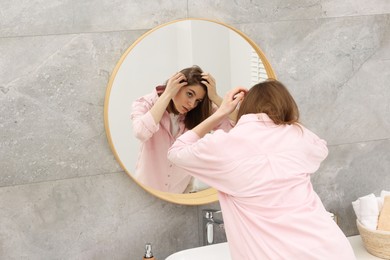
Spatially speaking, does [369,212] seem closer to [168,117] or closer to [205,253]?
[205,253]

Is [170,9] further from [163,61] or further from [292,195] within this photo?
[292,195]

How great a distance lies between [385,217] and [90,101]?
114 centimetres

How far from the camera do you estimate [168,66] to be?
212 centimetres

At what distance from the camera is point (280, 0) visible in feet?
7.56

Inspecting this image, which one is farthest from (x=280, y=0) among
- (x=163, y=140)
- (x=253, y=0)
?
(x=163, y=140)

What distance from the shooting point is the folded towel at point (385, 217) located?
230cm

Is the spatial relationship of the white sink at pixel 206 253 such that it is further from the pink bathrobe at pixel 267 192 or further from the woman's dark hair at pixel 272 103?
the woman's dark hair at pixel 272 103

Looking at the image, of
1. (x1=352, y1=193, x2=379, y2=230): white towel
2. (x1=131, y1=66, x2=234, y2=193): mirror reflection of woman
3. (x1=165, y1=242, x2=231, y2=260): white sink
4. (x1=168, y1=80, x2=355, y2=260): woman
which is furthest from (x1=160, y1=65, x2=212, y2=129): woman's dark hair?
(x1=352, y1=193, x2=379, y2=230): white towel

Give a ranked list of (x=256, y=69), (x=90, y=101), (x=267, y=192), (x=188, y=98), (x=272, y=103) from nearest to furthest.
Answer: (x=267, y=192) → (x=272, y=103) → (x=90, y=101) → (x=188, y=98) → (x=256, y=69)

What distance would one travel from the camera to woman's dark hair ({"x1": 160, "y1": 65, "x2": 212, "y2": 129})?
215cm

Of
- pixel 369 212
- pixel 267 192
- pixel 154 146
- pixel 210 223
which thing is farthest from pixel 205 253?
pixel 369 212

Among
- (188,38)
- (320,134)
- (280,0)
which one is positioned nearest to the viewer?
(188,38)

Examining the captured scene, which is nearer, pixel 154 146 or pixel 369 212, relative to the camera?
pixel 154 146

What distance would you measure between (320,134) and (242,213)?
2.50 feet
